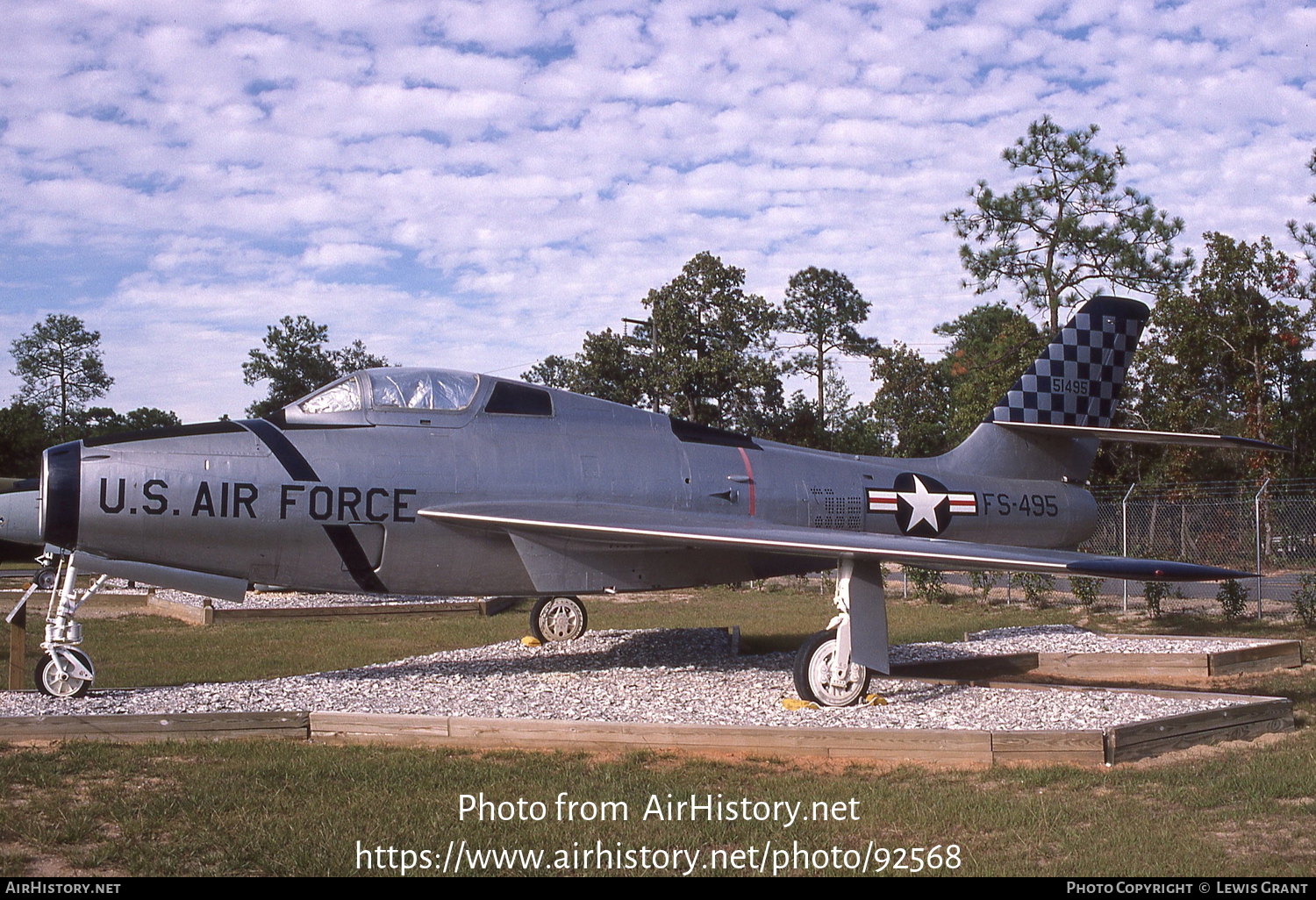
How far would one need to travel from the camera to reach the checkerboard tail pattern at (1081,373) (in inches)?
514

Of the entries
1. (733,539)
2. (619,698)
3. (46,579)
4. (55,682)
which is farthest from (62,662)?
(46,579)

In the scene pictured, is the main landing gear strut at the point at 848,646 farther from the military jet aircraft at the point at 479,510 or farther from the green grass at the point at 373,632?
the green grass at the point at 373,632

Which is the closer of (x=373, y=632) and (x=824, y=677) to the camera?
(x=824, y=677)

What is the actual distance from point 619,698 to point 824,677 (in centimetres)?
194

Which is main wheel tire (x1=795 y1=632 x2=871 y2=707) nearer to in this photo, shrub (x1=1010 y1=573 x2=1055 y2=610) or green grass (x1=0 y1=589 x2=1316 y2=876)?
green grass (x1=0 y1=589 x2=1316 y2=876)

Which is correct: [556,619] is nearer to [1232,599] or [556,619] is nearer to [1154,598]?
[1154,598]

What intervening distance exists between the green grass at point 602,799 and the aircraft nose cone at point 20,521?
2.11m

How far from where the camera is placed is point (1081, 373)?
43.2 feet

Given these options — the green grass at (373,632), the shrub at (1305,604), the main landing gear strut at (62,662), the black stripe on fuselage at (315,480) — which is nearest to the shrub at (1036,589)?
the green grass at (373,632)

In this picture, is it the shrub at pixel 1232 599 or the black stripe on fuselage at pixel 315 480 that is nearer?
the black stripe on fuselage at pixel 315 480

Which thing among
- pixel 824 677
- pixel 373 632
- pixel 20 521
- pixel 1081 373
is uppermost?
pixel 1081 373

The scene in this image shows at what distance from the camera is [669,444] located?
10430 millimetres

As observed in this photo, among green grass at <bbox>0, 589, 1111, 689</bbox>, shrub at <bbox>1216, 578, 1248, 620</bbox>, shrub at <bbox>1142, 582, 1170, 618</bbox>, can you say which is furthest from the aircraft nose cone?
shrub at <bbox>1216, 578, 1248, 620</bbox>

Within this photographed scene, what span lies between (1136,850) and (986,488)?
7.49 meters
